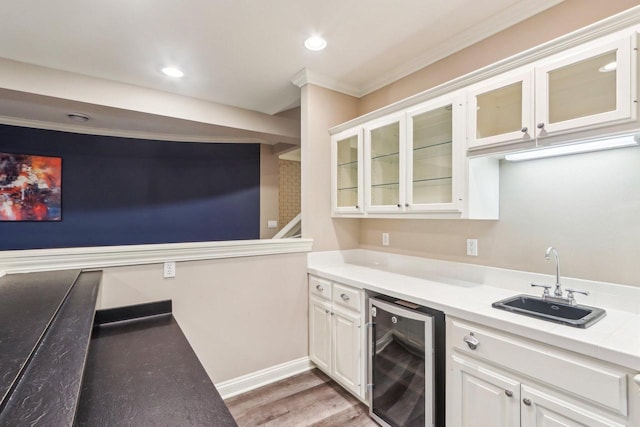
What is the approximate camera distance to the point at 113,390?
113 centimetres

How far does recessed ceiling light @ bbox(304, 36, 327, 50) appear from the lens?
2.21 meters

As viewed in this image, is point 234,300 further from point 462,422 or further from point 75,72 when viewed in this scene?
point 75,72

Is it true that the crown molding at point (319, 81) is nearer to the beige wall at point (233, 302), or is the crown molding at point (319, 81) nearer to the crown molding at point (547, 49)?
the crown molding at point (547, 49)

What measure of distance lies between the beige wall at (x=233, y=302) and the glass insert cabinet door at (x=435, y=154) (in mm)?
1185

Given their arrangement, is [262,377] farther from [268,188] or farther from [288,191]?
[288,191]

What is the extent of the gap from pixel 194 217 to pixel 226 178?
29.8 inches

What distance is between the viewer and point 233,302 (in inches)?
94.9

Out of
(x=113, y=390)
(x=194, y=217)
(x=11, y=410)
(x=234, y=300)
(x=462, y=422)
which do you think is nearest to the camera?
(x=11, y=410)

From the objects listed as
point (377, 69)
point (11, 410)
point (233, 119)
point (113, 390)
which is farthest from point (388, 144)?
point (11, 410)

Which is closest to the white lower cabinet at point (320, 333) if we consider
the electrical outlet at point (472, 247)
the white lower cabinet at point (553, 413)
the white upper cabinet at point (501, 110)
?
the electrical outlet at point (472, 247)

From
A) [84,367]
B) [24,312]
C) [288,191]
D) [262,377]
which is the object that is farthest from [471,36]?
[288,191]

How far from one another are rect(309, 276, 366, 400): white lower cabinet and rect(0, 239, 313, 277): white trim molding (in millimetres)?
519

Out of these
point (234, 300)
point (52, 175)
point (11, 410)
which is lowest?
point (234, 300)

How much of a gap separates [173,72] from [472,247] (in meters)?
2.84
